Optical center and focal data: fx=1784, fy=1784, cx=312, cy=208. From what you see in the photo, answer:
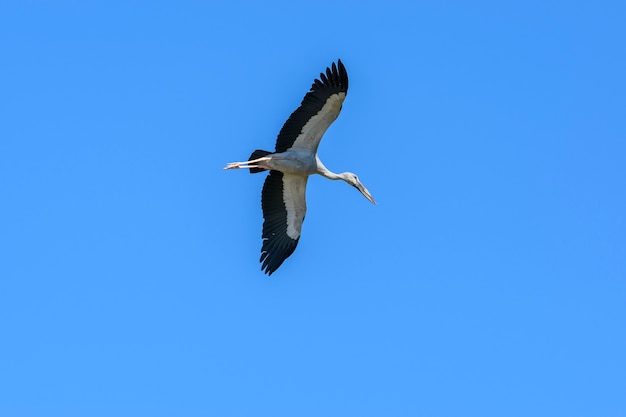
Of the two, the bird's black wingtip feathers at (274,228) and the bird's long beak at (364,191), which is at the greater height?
the bird's long beak at (364,191)

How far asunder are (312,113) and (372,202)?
3.51 meters

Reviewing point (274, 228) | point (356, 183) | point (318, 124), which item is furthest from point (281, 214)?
point (318, 124)

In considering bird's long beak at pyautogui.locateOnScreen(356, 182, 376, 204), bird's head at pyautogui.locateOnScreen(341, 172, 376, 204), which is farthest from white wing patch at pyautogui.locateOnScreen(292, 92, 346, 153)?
bird's long beak at pyautogui.locateOnScreen(356, 182, 376, 204)

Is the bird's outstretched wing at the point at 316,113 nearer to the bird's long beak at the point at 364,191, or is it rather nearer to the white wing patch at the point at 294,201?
the white wing patch at the point at 294,201

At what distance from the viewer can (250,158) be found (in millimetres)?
33938

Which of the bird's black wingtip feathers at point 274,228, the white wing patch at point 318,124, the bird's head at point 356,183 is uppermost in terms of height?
the bird's head at point 356,183

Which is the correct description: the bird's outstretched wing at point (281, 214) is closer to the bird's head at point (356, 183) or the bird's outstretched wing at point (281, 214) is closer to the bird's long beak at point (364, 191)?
the bird's head at point (356, 183)

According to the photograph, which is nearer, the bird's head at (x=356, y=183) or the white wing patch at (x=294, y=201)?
the white wing patch at (x=294, y=201)

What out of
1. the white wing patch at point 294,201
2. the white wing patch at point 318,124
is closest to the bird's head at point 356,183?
the white wing patch at point 294,201

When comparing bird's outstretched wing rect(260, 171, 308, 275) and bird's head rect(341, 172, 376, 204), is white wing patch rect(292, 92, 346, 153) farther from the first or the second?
bird's head rect(341, 172, 376, 204)

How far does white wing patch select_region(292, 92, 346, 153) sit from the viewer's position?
1312 inches

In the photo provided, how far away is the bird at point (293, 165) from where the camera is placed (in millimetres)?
33281

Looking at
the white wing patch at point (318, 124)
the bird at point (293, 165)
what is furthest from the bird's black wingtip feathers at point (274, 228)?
the white wing patch at point (318, 124)

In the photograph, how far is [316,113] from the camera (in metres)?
33.5
